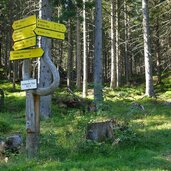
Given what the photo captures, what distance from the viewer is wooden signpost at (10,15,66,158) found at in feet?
25.5

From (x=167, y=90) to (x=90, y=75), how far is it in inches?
659

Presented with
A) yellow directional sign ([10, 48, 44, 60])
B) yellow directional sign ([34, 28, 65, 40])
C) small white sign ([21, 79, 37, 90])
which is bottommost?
small white sign ([21, 79, 37, 90])

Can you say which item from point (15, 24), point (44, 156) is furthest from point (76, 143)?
point (15, 24)

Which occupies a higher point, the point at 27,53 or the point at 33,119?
the point at 27,53

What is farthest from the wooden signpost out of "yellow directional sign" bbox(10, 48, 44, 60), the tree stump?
the tree stump

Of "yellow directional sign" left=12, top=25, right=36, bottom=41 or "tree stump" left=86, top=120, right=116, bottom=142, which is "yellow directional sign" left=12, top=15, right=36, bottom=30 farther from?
"tree stump" left=86, top=120, right=116, bottom=142

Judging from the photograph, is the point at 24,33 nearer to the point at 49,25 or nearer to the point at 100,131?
the point at 49,25

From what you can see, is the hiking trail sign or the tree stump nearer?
the hiking trail sign

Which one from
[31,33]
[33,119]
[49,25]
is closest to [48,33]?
[49,25]

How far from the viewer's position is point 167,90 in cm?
2894

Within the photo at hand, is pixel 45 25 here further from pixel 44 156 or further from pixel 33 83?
pixel 44 156

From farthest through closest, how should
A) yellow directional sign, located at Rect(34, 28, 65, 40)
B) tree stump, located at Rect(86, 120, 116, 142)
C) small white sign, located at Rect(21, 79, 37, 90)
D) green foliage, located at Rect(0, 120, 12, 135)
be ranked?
green foliage, located at Rect(0, 120, 12, 135), tree stump, located at Rect(86, 120, 116, 142), small white sign, located at Rect(21, 79, 37, 90), yellow directional sign, located at Rect(34, 28, 65, 40)

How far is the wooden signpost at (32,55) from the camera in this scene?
7.76m

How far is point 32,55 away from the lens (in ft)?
25.7
